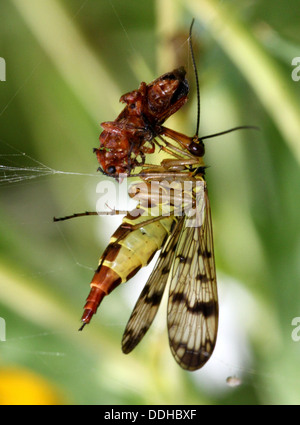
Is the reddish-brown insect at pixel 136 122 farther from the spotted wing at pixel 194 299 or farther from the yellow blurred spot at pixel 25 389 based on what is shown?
the yellow blurred spot at pixel 25 389

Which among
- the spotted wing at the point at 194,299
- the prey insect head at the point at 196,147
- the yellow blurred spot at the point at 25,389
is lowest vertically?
the yellow blurred spot at the point at 25,389

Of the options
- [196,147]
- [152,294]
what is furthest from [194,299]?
[196,147]

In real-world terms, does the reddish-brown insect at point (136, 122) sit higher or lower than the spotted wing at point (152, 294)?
higher

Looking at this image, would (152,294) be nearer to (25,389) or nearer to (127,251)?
(127,251)

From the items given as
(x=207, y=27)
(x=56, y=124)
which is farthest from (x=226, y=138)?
(x=56, y=124)

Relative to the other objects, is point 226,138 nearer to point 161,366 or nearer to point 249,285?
point 249,285

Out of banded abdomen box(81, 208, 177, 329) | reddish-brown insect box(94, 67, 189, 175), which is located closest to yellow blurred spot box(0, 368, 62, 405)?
banded abdomen box(81, 208, 177, 329)

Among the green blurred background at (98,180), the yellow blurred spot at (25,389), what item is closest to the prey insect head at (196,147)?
the green blurred background at (98,180)
